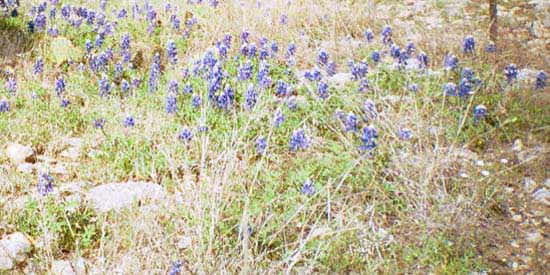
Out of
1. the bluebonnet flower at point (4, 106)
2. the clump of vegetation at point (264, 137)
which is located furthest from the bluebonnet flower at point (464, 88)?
the bluebonnet flower at point (4, 106)

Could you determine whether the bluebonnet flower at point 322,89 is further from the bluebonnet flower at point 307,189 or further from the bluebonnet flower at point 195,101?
the bluebonnet flower at point 307,189

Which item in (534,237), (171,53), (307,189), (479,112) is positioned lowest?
(534,237)

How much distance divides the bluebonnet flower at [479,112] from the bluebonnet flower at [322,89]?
0.92 meters

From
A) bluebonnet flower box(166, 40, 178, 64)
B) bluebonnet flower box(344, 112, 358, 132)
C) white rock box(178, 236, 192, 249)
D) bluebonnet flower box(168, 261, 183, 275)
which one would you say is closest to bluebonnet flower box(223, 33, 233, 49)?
bluebonnet flower box(166, 40, 178, 64)

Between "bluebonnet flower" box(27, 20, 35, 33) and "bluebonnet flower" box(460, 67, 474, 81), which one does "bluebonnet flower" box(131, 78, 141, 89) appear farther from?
"bluebonnet flower" box(460, 67, 474, 81)

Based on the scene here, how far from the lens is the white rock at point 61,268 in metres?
2.75

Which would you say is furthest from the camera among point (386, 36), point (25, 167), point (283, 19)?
point (283, 19)

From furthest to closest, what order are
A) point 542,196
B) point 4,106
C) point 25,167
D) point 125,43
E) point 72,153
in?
point 125,43 → point 4,106 → point 72,153 → point 25,167 → point 542,196

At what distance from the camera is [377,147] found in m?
3.62

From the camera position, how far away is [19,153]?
366cm

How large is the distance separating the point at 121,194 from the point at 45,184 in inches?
14.0

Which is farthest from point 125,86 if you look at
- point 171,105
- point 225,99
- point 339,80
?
point 339,80

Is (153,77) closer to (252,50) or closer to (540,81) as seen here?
(252,50)

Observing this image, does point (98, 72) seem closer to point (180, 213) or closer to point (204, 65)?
point (204, 65)
